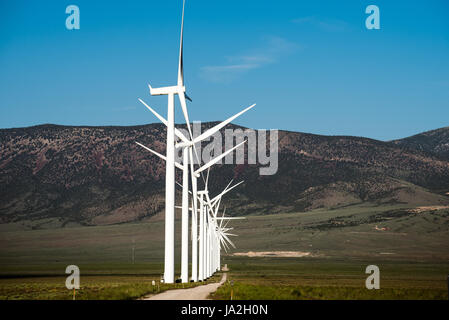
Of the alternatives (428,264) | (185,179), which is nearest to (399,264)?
(428,264)

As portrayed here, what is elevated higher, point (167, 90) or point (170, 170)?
point (167, 90)

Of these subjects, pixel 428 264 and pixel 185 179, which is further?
pixel 428 264


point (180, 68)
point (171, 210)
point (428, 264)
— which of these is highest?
point (180, 68)
